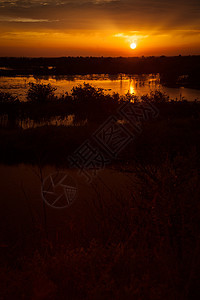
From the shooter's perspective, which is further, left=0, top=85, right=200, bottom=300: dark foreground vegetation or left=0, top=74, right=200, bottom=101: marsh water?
left=0, top=74, right=200, bottom=101: marsh water

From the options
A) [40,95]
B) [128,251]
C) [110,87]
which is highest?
[110,87]

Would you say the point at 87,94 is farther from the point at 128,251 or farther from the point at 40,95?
the point at 128,251

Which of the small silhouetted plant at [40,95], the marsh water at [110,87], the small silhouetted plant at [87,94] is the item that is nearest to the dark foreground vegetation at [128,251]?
the small silhouetted plant at [87,94]

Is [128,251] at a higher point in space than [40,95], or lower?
lower

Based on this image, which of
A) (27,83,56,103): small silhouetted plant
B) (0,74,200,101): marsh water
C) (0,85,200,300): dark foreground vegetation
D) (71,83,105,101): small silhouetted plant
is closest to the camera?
(0,85,200,300): dark foreground vegetation

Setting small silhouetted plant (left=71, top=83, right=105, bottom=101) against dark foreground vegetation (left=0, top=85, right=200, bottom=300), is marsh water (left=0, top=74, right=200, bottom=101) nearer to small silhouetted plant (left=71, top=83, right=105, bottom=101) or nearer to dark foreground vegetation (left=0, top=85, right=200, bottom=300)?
small silhouetted plant (left=71, top=83, right=105, bottom=101)

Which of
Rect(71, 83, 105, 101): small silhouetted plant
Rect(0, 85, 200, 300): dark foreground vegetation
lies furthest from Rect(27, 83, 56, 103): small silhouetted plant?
Rect(0, 85, 200, 300): dark foreground vegetation

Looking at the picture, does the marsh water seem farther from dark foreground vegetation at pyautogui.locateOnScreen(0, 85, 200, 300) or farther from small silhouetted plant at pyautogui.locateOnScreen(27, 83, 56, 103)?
dark foreground vegetation at pyautogui.locateOnScreen(0, 85, 200, 300)

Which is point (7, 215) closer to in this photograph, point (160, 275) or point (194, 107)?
point (160, 275)

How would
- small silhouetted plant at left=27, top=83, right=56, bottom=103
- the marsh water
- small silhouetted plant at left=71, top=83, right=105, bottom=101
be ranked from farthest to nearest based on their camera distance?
the marsh water < small silhouetted plant at left=27, top=83, right=56, bottom=103 < small silhouetted plant at left=71, top=83, right=105, bottom=101

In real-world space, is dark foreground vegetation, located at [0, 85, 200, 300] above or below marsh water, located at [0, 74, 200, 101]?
below

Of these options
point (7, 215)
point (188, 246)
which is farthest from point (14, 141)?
point (188, 246)

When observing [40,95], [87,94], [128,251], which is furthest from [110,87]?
[128,251]

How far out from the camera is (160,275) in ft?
7.60
